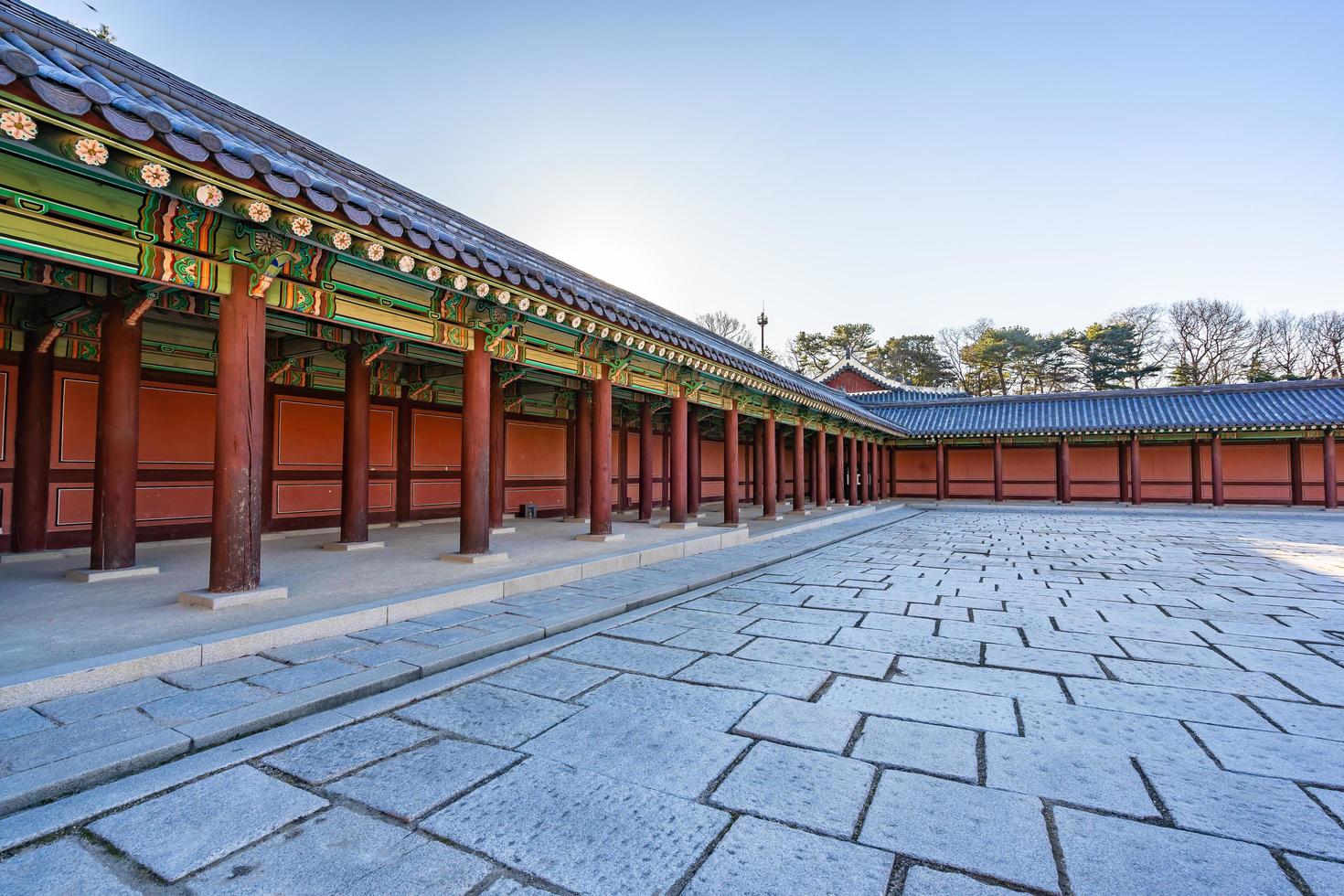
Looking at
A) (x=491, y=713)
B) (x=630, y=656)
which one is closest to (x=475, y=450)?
(x=630, y=656)

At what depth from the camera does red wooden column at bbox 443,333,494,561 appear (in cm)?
608

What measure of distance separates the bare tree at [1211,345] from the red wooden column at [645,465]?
3976 centimetres

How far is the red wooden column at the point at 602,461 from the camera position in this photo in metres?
8.13

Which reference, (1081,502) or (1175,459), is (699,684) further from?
(1175,459)

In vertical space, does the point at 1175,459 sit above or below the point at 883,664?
above

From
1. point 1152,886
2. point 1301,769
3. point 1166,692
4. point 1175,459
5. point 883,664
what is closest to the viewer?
point 1152,886

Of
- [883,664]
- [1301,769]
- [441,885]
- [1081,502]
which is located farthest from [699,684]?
[1081,502]

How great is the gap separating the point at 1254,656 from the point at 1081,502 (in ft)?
65.9

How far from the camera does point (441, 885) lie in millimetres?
1712

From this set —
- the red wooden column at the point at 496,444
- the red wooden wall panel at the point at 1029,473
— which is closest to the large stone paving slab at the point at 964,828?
the red wooden column at the point at 496,444

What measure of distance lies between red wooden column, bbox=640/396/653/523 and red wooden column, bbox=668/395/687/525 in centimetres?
125

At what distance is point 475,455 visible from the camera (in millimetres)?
6082

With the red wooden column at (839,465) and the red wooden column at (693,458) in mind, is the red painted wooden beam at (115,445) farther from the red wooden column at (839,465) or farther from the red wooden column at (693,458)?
the red wooden column at (839,465)

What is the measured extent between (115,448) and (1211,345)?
166 feet
